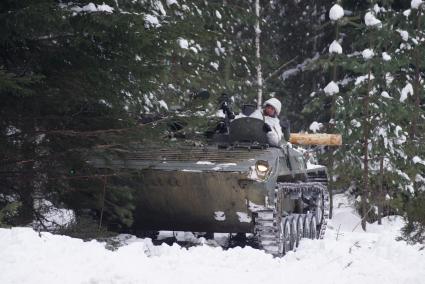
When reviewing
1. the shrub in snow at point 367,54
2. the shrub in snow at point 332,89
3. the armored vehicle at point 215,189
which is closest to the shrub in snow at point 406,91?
the shrub in snow at point 332,89

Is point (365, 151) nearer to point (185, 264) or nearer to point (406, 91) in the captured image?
point (406, 91)

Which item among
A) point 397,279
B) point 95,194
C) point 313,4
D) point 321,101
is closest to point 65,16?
point 95,194

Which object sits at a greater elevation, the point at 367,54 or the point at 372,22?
the point at 372,22

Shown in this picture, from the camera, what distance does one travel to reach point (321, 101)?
20.8 metres

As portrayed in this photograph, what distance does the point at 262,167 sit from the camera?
10.0 metres

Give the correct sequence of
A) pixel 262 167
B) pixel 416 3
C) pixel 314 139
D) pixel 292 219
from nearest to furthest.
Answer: pixel 262 167
pixel 292 219
pixel 314 139
pixel 416 3

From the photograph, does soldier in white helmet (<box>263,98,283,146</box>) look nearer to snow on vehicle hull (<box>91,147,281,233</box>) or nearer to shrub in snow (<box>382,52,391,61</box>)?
snow on vehicle hull (<box>91,147,281,233</box>)

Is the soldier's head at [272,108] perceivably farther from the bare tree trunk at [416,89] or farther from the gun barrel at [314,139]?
the bare tree trunk at [416,89]

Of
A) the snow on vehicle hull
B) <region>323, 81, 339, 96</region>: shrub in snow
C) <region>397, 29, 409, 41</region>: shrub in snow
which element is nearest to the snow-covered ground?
the snow on vehicle hull

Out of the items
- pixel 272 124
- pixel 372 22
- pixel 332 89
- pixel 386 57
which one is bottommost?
pixel 272 124

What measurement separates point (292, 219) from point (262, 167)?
1.83m

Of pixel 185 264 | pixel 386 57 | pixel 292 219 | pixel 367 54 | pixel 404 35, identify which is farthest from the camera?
pixel 404 35

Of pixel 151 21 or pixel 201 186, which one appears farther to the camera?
pixel 201 186

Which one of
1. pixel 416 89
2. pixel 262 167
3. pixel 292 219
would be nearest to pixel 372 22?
pixel 416 89
